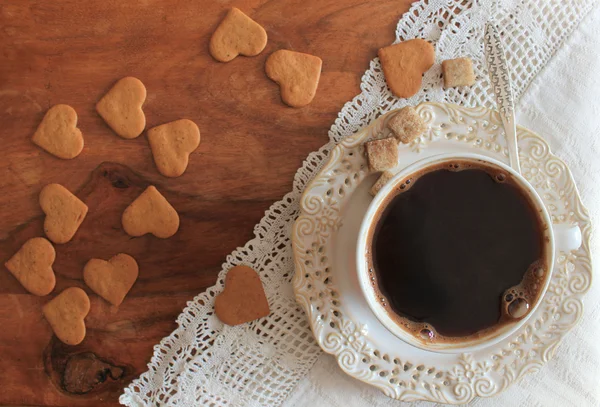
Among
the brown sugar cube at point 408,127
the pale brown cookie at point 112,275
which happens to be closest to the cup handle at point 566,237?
the brown sugar cube at point 408,127

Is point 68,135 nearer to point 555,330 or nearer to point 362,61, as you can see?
point 362,61

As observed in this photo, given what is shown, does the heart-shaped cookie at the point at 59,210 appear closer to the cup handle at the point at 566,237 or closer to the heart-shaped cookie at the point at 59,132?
the heart-shaped cookie at the point at 59,132

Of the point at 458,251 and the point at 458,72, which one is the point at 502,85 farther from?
the point at 458,251

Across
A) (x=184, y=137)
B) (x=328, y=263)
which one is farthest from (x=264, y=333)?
(x=184, y=137)

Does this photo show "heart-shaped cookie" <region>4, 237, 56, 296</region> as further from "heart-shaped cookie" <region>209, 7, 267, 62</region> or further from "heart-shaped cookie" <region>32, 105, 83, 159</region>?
"heart-shaped cookie" <region>209, 7, 267, 62</region>

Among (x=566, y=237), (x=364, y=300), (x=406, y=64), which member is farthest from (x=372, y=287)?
(x=406, y=64)

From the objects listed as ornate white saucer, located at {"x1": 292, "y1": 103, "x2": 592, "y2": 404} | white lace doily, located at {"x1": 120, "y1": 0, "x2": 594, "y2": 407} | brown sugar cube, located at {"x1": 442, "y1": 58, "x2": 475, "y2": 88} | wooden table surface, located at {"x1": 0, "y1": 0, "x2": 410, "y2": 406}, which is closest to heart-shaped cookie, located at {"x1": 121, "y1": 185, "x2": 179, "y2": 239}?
wooden table surface, located at {"x1": 0, "y1": 0, "x2": 410, "y2": 406}
